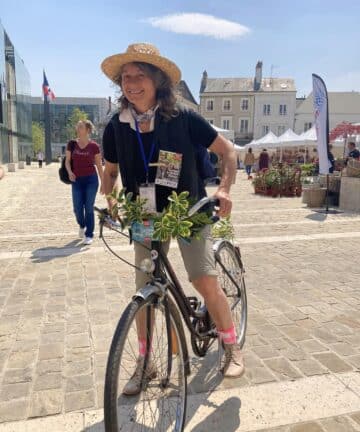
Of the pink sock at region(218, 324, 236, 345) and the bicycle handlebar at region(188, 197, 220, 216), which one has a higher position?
the bicycle handlebar at region(188, 197, 220, 216)

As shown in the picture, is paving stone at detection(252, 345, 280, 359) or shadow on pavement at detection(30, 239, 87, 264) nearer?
paving stone at detection(252, 345, 280, 359)

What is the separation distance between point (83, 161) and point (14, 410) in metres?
4.52

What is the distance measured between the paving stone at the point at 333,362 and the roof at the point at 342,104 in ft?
206

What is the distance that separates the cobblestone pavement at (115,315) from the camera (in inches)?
105

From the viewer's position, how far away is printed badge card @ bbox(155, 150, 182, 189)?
222 centimetres

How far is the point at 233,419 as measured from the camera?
2344mm

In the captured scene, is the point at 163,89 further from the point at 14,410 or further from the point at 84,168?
the point at 84,168

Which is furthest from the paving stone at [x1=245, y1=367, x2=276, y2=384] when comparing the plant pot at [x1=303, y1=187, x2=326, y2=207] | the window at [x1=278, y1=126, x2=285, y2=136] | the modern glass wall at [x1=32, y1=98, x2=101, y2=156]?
the modern glass wall at [x1=32, y1=98, x2=101, y2=156]

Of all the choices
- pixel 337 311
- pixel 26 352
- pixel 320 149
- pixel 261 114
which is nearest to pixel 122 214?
pixel 26 352

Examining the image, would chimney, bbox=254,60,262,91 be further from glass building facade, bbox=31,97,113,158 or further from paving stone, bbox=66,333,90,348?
paving stone, bbox=66,333,90,348

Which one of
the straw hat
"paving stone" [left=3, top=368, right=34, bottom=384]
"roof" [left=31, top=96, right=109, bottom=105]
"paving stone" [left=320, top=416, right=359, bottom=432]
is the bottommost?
"paving stone" [left=3, top=368, right=34, bottom=384]

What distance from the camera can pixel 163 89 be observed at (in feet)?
7.72

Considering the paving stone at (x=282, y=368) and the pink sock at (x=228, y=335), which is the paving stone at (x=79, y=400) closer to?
the pink sock at (x=228, y=335)

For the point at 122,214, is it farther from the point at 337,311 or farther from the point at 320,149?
the point at 320,149
